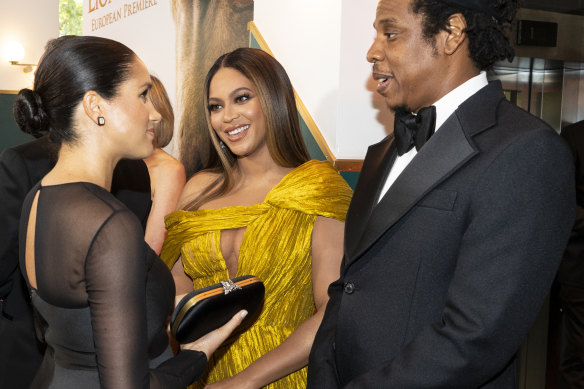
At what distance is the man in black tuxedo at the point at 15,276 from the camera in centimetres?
196

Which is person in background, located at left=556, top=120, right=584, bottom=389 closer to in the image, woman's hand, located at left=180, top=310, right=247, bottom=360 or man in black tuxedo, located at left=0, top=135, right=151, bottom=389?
woman's hand, located at left=180, top=310, right=247, bottom=360

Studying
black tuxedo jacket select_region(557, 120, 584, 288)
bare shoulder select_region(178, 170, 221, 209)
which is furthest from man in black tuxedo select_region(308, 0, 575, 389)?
black tuxedo jacket select_region(557, 120, 584, 288)

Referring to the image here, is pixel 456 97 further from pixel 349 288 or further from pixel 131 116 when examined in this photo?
pixel 131 116

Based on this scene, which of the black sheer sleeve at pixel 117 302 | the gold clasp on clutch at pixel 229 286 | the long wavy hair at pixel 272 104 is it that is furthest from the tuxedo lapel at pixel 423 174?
the long wavy hair at pixel 272 104

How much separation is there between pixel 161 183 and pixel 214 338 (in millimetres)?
1528

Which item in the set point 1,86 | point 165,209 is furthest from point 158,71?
point 1,86

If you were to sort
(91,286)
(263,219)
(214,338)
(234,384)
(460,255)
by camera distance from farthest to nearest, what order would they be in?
1. (263,219)
2. (234,384)
3. (214,338)
4. (91,286)
5. (460,255)

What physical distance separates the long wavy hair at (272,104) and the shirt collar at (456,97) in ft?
3.13

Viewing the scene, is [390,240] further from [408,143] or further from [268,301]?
[268,301]

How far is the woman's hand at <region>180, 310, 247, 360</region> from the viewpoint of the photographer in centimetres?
164

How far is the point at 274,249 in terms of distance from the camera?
2.15 metres

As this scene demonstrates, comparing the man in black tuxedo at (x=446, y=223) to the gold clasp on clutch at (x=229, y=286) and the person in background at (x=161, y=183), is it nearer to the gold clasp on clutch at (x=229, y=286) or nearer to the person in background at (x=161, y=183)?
the gold clasp on clutch at (x=229, y=286)

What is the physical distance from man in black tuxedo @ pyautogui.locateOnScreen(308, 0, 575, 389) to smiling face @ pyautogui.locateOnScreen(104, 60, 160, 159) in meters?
0.60

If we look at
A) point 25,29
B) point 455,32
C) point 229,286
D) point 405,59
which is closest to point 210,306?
point 229,286
